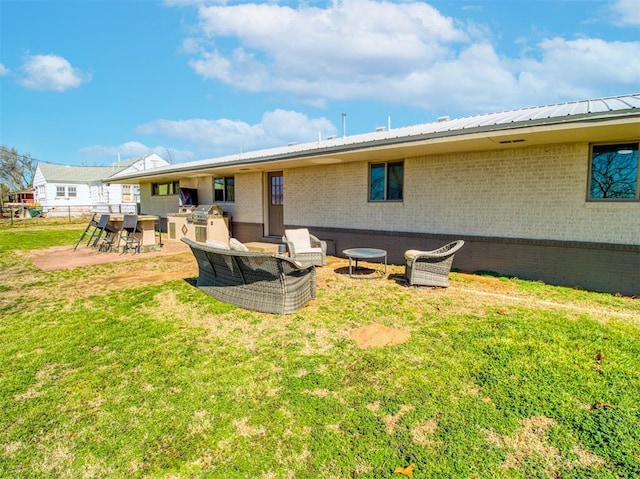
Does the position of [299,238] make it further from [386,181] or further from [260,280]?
[260,280]

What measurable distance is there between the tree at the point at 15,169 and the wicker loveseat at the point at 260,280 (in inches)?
2239

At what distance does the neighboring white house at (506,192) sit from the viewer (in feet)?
19.5

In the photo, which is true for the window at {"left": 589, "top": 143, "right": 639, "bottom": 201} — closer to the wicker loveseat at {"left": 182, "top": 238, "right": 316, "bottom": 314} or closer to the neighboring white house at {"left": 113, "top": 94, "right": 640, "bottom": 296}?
the neighboring white house at {"left": 113, "top": 94, "right": 640, "bottom": 296}

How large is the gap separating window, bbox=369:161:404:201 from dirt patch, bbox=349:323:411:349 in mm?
5231

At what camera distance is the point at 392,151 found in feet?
25.2

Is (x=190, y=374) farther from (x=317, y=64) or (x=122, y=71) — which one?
(x=122, y=71)

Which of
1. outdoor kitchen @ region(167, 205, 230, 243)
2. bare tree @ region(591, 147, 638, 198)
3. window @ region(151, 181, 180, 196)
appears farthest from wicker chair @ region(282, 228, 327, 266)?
window @ region(151, 181, 180, 196)

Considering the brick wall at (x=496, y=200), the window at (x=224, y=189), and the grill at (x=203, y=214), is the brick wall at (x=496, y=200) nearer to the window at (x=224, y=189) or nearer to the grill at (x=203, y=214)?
the grill at (x=203, y=214)

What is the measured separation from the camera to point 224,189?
14.3 metres

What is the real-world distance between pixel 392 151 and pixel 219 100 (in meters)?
17.7

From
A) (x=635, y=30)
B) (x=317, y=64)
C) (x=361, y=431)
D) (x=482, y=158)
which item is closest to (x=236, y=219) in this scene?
(x=482, y=158)

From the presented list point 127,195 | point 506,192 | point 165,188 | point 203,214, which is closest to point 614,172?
point 506,192

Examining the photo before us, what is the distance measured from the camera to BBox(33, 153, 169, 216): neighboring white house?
31344mm

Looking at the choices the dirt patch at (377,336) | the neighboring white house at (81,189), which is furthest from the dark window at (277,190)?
the neighboring white house at (81,189)
